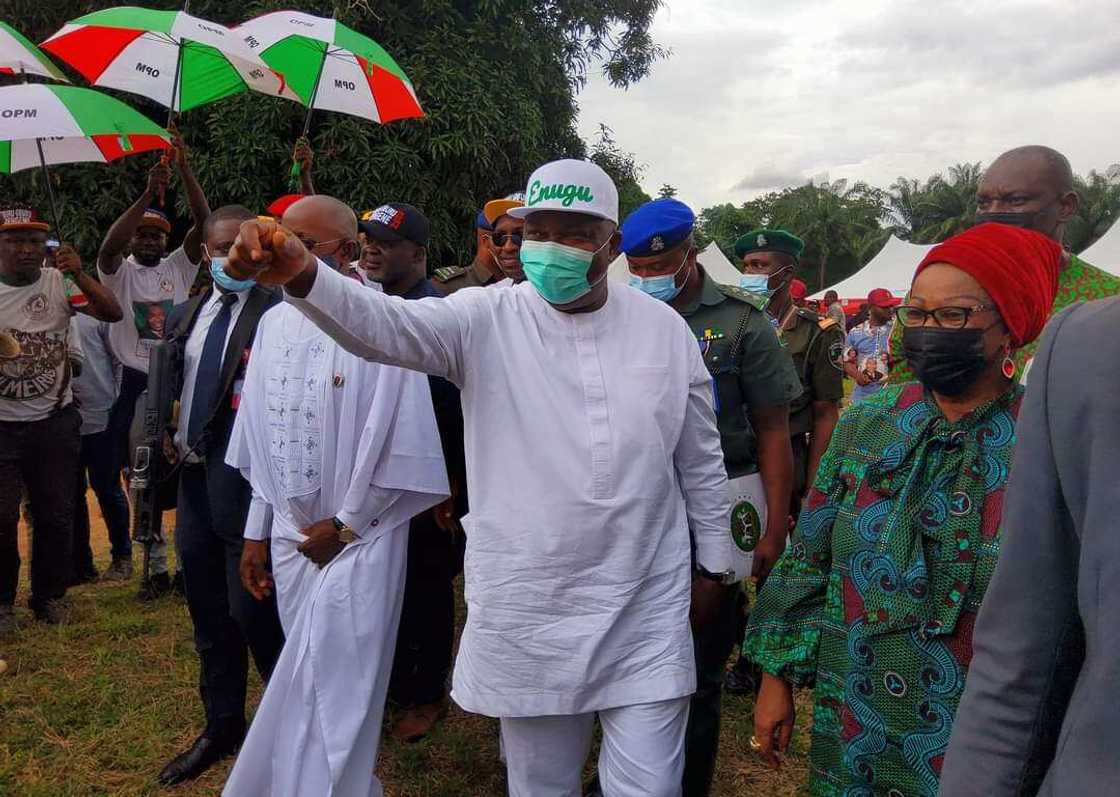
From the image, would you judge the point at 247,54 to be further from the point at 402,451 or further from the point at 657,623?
the point at 657,623

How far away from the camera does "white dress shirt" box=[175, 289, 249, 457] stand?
11.5 feet

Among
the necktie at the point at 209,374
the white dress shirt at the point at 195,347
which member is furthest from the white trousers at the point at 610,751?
the white dress shirt at the point at 195,347

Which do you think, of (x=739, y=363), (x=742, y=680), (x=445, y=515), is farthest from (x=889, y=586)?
(x=742, y=680)

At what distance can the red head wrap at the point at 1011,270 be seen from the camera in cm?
191

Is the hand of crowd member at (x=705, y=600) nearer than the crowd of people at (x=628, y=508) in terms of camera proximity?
No

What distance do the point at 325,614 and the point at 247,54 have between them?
10.5 feet

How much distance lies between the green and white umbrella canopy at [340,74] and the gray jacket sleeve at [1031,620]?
187 inches

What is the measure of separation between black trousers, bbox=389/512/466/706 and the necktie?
94 cm

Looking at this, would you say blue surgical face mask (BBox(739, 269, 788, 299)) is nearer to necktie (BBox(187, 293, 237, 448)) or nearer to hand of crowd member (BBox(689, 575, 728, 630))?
hand of crowd member (BBox(689, 575, 728, 630))

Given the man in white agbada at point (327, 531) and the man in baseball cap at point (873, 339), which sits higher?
the man in baseball cap at point (873, 339)

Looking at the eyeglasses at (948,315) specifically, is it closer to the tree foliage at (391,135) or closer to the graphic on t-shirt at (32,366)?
the graphic on t-shirt at (32,366)

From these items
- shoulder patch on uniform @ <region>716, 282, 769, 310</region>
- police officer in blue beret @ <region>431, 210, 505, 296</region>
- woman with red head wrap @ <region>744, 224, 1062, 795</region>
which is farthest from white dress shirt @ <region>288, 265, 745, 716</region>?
police officer in blue beret @ <region>431, 210, 505, 296</region>

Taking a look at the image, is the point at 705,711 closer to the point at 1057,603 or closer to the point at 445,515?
the point at 445,515

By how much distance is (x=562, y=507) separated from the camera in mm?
Answer: 2230
